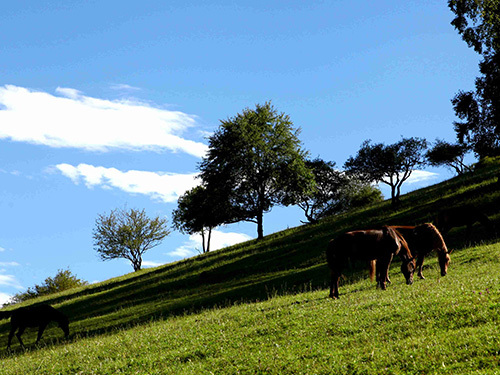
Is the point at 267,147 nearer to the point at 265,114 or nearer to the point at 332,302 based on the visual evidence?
the point at 265,114

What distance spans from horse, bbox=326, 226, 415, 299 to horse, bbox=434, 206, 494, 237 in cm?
1563

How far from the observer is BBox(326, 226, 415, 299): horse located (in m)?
18.0

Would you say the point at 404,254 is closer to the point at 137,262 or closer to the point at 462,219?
the point at 462,219

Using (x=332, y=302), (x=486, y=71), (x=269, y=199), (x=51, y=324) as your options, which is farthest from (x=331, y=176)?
(x=332, y=302)

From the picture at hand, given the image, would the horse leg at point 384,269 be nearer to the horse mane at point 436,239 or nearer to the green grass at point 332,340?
the green grass at point 332,340

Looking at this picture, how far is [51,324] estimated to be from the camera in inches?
1226

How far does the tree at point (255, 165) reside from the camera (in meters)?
64.7

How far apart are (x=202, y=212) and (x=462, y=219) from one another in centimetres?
4998

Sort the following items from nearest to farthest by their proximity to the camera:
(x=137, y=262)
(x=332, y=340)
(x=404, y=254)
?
(x=332, y=340), (x=404, y=254), (x=137, y=262)

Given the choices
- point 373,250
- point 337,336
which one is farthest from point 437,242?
point 337,336

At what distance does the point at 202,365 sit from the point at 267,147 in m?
54.2

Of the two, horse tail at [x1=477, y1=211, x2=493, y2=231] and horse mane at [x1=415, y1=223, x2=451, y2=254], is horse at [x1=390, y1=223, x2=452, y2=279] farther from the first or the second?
horse tail at [x1=477, y1=211, x2=493, y2=231]

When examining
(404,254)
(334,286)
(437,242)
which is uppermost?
(437,242)

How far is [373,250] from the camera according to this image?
1812 centimetres
